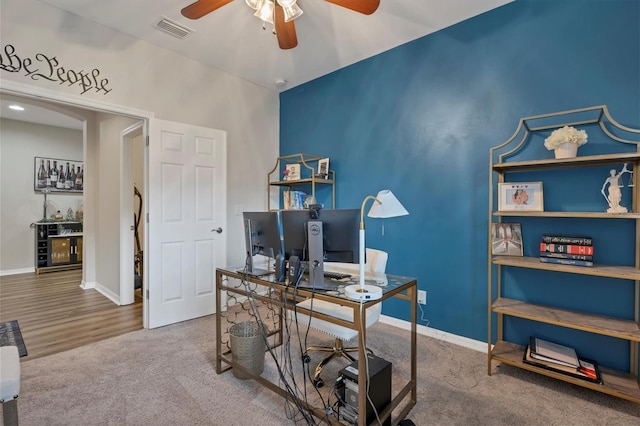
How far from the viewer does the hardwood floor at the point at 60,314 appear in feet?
8.92

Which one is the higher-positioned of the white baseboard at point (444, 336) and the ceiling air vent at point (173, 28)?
the ceiling air vent at point (173, 28)

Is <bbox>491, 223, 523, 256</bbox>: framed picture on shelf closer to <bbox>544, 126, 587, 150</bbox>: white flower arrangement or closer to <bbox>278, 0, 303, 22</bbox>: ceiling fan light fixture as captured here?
<bbox>544, 126, 587, 150</bbox>: white flower arrangement

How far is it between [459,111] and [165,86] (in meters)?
2.94

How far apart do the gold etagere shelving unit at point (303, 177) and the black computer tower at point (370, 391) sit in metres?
2.14

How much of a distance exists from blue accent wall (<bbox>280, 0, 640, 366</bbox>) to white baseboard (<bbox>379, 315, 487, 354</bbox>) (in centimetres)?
6

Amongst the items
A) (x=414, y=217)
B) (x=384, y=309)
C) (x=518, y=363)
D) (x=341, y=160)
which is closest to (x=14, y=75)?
(x=341, y=160)

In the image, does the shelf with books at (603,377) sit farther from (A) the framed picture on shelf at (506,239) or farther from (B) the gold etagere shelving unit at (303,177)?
(B) the gold etagere shelving unit at (303,177)

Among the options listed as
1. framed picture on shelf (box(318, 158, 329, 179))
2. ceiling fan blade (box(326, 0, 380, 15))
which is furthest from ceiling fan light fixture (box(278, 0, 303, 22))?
framed picture on shelf (box(318, 158, 329, 179))

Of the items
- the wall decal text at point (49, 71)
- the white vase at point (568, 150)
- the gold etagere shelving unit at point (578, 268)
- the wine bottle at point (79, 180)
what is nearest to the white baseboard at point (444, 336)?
the gold etagere shelving unit at point (578, 268)

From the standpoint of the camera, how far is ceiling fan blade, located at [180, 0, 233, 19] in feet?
6.13

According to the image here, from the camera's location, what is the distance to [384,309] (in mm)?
3211

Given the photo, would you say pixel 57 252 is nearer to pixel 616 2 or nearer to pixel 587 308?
pixel 587 308

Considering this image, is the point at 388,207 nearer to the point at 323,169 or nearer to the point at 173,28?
the point at 323,169

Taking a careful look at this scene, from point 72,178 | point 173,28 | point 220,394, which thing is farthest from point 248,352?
point 72,178
